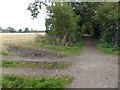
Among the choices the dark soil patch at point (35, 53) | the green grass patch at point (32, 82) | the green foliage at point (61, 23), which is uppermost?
the green foliage at point (61, 23)

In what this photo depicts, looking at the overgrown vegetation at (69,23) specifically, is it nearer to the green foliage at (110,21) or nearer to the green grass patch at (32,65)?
the green foliage at (110,21)

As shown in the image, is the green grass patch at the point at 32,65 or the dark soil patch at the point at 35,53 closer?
the green grass patch at the point at 32,65

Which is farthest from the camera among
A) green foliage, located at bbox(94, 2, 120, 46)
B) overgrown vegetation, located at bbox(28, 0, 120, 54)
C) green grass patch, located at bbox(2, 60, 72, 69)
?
overgrown vegetation, located at bbox(28, 0, 120, 54)

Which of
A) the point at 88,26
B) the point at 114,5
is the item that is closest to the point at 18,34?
the point at 88,26

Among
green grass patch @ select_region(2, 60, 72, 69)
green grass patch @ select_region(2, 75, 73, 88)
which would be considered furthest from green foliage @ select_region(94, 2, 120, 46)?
green grass patch @ select_region(2, 75, 73, 88)

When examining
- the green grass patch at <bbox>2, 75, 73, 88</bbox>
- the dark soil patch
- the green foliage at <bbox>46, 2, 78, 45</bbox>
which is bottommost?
the dark soil patch

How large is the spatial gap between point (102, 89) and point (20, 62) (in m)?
5.57

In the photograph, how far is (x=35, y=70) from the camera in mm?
10984

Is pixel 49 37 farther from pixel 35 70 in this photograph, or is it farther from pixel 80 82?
pixel 80 82

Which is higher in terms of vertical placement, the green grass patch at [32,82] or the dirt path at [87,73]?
the green grass patch at [32,82]

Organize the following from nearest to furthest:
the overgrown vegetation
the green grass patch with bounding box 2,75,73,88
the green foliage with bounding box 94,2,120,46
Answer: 1. the green grass patch with bounding box 2,75,73,88
2. the green foliage with bounding box 94,2,120,46
3. the overgrown vegetation

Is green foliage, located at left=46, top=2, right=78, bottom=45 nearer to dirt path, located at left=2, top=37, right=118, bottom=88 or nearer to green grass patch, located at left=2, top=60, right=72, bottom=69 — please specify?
green grass patch, located at left=2, top=60, right=72, bottom=69

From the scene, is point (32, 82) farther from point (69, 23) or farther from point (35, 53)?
point (69, 23)

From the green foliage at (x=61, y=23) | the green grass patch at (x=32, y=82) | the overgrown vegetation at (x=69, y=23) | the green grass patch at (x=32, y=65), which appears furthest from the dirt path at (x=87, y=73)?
the green foliage at (x=61, y=23)
